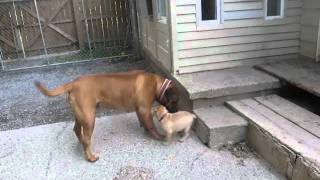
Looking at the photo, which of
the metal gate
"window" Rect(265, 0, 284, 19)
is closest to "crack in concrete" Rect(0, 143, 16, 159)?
"window" Rect(265, 0, 284, 19)

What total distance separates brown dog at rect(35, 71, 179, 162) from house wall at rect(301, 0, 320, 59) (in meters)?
2.06

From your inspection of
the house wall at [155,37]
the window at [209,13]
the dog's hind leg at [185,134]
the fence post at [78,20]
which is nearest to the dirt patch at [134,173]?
the dog's hind leg at [185,134]

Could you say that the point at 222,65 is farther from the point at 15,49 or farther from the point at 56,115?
the point at 15,49

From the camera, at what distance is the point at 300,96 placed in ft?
13.0

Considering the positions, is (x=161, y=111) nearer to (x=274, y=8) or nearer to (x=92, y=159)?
(x=92, y=159)

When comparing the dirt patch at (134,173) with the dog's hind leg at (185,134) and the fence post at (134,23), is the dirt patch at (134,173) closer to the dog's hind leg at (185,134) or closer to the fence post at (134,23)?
the dog's hind leg at (185,134)

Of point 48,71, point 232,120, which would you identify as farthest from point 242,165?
point 48,71

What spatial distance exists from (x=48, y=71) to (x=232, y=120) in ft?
16.0

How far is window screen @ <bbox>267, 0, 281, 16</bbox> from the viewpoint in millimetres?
4410

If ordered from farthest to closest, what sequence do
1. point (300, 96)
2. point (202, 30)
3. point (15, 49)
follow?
point (15, 49) < point (202, 30) < point (300, 96)

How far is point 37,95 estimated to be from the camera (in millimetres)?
5457

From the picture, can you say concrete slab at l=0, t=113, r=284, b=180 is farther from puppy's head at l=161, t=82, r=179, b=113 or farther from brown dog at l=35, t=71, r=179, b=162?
puppy's head at l=161, t=82, r=179, b=113

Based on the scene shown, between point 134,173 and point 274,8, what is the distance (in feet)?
9.66

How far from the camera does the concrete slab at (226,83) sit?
3.69 metres
